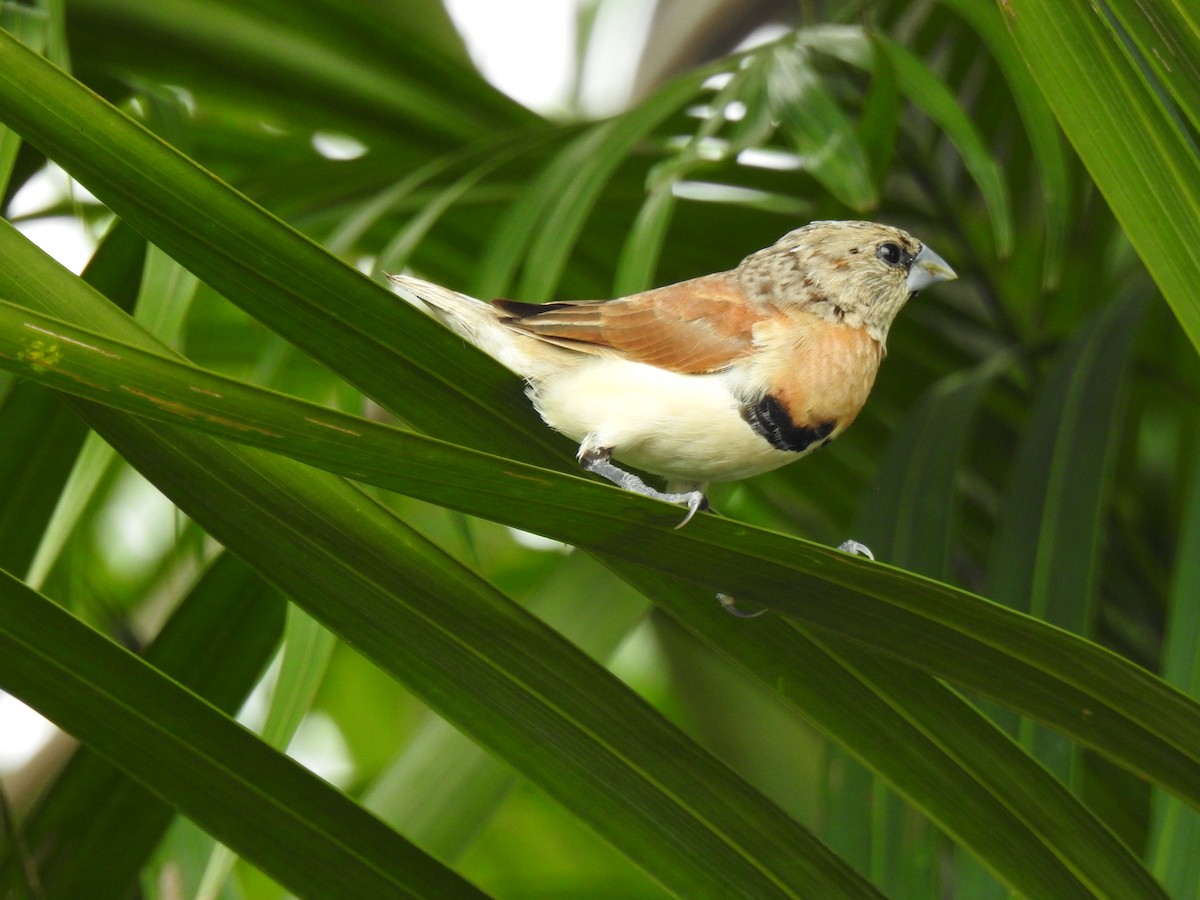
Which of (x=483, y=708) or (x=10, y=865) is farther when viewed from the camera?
(x=10, y=865)

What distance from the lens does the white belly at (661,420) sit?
1.41m

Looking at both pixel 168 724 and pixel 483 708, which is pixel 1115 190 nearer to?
pixel 483 708

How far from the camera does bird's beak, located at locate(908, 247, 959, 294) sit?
173 cm

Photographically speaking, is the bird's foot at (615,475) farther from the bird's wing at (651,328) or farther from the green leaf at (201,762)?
the green leaf at (201,762)

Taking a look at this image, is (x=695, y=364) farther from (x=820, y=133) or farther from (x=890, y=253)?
(x=890, y=253)

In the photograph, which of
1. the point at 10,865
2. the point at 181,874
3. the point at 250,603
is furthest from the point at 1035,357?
the point at 10,865

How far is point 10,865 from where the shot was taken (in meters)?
1.19

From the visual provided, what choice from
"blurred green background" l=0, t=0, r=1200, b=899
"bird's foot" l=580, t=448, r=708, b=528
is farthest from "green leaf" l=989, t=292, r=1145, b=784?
"bird's foot" l=580, t=448, r=708, b=528

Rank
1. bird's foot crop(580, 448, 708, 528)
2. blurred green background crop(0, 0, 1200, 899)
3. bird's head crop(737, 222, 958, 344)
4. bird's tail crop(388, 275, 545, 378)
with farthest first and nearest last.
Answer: bird's head crop(737, 222, 958, 344) → bird's tail crop(388, 275, 545, 378) → bird's foot crop(580, 448, 708, 528) → blurred green background crop(0, 0, 1200, 899)

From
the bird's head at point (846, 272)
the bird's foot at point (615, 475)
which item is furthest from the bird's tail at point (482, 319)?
the bird's head at point (846, 272)

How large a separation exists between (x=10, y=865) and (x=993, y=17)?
5.13ft

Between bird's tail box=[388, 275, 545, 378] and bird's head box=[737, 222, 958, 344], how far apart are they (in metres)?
0.33

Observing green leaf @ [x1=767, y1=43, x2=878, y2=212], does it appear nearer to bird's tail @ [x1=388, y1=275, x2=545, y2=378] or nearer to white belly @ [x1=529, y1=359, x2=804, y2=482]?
white belly @ [x1=529, y1=359, x2=804, y2=482]

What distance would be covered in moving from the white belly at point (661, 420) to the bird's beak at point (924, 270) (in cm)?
42
